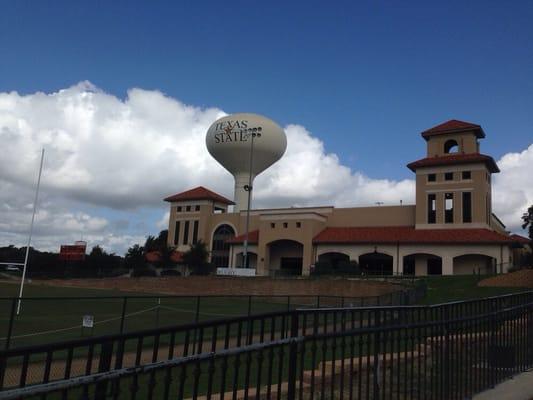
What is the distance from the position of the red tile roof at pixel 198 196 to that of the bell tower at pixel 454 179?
30467mm

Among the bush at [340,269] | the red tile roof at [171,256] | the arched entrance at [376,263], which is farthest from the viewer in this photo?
the red tile roof at [171,256]

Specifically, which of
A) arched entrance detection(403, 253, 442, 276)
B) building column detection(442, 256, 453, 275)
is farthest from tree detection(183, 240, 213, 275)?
building column detection(442, 256, 453, 275)

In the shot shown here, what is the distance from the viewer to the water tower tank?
232 ft

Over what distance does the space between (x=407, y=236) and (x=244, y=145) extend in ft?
88.6

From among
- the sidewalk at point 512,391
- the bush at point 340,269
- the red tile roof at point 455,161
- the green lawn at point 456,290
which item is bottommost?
the sidewalk at point 512,391

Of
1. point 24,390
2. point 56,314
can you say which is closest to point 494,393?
point 24,390

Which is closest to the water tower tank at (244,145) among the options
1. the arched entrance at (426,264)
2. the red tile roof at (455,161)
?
the red tile roof at (455,161)

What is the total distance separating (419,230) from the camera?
182 ft

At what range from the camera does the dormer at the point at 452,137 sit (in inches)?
2227

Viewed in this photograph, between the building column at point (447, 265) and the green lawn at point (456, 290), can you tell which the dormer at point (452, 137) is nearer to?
the building column at point (447, 265)

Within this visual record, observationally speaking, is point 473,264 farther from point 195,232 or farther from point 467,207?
point 195,232

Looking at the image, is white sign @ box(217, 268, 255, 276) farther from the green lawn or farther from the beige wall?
the green lawn

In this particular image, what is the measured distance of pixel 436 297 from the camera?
32.7 m

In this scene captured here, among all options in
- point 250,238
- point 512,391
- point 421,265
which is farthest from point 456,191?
point 512,391
